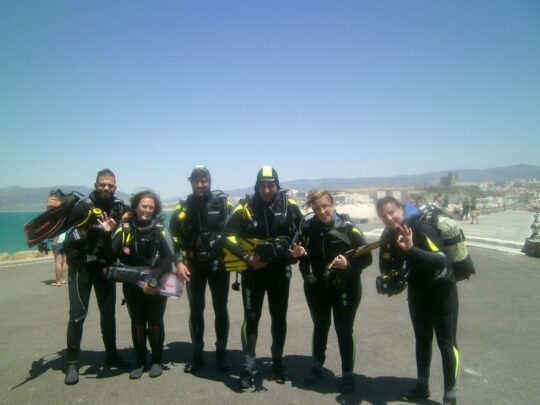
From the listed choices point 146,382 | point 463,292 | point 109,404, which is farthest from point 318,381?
point 463,292

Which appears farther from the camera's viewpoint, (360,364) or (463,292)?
(463,292)

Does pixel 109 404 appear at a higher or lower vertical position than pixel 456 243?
lower

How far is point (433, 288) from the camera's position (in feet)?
10.7

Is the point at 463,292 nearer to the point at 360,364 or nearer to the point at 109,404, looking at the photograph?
the point at 360,364

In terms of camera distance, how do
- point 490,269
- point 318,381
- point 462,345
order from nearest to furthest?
point 318,381
point 462,345
point 490,269

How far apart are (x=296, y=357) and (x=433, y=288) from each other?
2.10m

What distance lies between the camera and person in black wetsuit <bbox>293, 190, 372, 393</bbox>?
362 cm

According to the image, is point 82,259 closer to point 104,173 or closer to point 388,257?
point 104,173

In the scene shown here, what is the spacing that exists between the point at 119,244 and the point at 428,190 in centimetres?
3550

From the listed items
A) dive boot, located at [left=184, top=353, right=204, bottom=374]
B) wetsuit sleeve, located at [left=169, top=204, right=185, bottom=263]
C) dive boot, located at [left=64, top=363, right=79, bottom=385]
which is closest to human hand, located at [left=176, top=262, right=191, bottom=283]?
wetsuit sleeve, located at [left=169, top=204, right=185, bottom=263]

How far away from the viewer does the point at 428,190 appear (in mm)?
35094

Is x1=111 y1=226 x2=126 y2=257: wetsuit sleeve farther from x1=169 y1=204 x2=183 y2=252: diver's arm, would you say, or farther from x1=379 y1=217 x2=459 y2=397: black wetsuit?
x1=379 y1=217 x2=459 y2=397: black wetsuit

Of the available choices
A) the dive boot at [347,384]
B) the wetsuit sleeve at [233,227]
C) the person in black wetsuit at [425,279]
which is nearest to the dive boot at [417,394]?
the person in black wetsuit at [425,279]

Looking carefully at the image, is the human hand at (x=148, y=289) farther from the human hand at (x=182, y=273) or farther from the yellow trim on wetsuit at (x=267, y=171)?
the yellow trim on wetsuit at (x=267, y=171)
